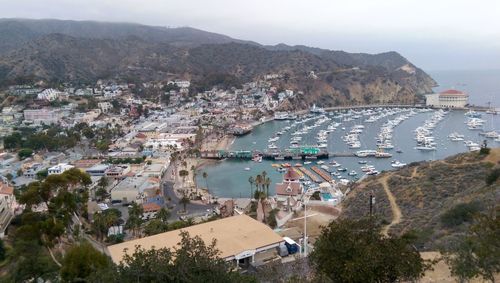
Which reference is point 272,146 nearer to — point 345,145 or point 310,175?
point 345,145

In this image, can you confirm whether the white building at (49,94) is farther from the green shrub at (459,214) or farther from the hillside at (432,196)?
the green shrub at (459,214)

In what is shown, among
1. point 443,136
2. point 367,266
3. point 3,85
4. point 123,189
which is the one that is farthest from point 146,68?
point 367,266

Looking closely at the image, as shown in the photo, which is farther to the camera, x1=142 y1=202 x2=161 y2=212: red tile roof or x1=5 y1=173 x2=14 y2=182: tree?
x1=5 y1=173 x2=14 y2=182: tree

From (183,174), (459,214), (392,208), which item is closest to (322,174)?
(183,174)

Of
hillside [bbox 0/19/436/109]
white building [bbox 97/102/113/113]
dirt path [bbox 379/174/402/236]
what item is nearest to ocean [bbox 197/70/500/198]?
dirt path [bbox 379/174/402/236]

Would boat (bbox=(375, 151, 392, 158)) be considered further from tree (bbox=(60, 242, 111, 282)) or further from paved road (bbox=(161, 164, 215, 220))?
tree (bbox=(60, 242, 111, 282))

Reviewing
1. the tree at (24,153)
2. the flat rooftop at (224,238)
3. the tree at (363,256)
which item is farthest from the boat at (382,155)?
the tree at (363,256)
